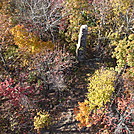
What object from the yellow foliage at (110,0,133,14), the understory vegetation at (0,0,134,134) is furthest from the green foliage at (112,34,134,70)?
the yellow foliage at (110,0,133,14)

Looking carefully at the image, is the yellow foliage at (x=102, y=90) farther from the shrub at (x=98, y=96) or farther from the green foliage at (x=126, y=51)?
the green foliage at (x=126, y=51)

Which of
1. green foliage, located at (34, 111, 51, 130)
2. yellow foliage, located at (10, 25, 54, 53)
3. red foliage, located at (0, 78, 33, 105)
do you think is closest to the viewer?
green foliage, located at (34, 111, 51, 130)

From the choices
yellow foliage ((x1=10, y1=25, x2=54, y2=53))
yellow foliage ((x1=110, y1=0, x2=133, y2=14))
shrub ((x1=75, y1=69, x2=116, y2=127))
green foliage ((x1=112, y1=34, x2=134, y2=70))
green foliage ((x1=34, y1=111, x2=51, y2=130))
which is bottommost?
green foliage ((x1=34, y1=111, x2=51, y2=130))

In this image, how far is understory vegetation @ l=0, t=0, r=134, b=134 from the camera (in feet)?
22.9

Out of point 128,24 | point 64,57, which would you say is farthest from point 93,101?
→ point 128,24

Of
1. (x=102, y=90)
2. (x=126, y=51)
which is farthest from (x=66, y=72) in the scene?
(x=126, y=51)

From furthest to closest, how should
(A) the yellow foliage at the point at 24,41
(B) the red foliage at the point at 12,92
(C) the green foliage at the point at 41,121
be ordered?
1. (A) the yellow foliage at the point at 24,41
2. (B) the red foliage at the point at 12,92
3. (C) the green foliage at the point at 41,121

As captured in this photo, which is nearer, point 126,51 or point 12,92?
point 126,51

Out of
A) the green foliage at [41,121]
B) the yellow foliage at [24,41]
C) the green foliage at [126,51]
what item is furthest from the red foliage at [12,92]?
the green foliage at [126,51]

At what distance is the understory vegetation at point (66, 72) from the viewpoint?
6969 mm

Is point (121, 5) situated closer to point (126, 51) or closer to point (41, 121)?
point (126, 51)

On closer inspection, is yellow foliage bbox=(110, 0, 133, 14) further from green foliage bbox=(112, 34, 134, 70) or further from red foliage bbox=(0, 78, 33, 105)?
red foliage bbox=(0, 78, 33, 105)

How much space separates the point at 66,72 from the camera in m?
9.75

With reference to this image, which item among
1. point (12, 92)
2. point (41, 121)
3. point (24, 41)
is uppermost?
point (24, 41)
